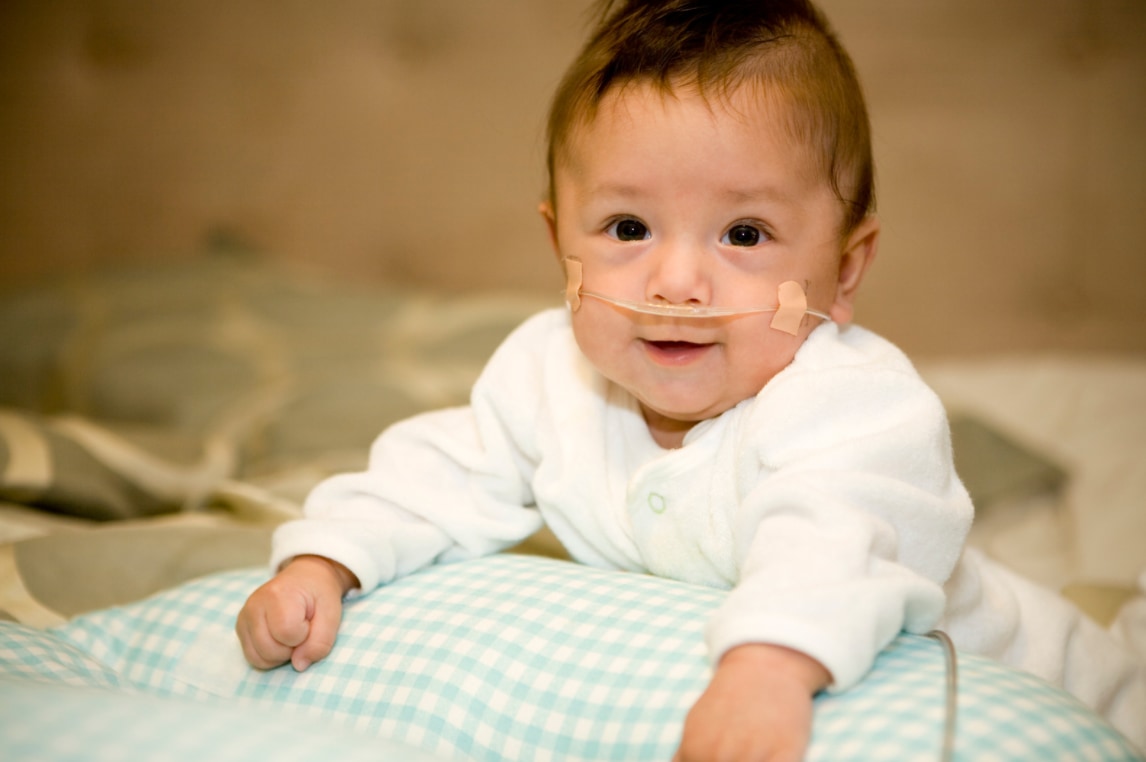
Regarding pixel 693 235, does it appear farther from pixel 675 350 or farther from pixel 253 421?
pixel 253 421

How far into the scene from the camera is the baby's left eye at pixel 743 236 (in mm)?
809

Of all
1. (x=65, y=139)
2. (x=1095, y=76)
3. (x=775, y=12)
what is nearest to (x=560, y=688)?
(x=775, y=12)

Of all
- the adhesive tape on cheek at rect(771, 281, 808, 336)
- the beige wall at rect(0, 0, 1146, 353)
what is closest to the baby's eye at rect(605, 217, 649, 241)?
the adhesive tape on cheek at rect(771, 281, 808, 336)

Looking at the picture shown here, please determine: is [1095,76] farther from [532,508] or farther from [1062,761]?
[1062,761]

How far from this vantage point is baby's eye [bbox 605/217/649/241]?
833mm

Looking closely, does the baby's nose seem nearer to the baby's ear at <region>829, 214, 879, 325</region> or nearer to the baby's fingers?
the baby's ear at <region>829, 214, 879, 325</region>

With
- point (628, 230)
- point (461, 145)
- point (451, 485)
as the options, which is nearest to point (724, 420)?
point (628, 230)

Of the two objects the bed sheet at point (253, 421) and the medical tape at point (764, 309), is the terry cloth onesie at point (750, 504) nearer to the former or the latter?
the medical tape at point (764, 309)

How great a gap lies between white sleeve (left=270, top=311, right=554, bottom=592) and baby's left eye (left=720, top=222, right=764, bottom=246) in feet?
0.87

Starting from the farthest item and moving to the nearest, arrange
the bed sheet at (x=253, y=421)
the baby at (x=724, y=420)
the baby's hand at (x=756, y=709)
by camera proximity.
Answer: the bed sheet at (x=253, y=421), the baby at (x=724, y=420), the baby's hand at (x=756, y=709)

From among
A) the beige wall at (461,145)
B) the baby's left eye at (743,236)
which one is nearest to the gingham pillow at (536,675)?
the baby's left eye at (743,236)

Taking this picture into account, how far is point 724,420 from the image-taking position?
0.86 meters

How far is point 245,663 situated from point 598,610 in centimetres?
30

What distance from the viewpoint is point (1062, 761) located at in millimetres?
559
